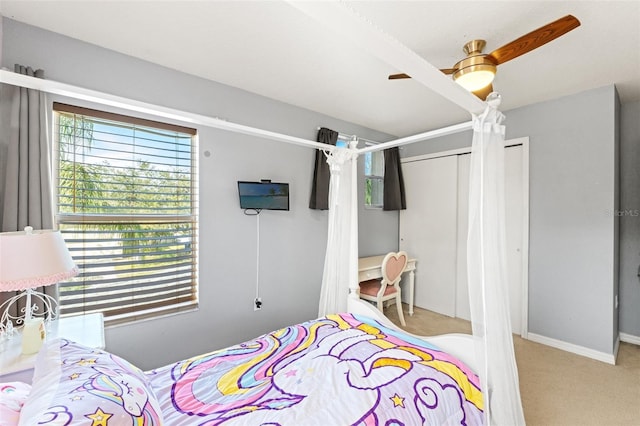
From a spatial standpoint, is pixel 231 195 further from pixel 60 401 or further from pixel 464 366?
pixel 464 366

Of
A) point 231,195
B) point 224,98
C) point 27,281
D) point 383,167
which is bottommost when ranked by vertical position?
point 27,281

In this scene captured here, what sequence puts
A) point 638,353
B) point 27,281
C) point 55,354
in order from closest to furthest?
point 55,354 → point 27,281 → point 638,353

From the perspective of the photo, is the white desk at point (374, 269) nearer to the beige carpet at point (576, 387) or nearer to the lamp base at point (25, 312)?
the beige carpet at point (576, 387)

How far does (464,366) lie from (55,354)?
1.85 metres

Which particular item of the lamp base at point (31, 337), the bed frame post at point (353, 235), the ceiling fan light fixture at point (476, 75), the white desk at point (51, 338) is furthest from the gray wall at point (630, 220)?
the lamp base at point (31, 337)

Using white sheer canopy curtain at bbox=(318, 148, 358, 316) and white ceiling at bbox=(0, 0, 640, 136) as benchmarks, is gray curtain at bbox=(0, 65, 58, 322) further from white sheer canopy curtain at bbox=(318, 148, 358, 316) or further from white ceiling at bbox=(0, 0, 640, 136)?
white sheer canopy curtain at bbox=(318, 148, 358, 316)

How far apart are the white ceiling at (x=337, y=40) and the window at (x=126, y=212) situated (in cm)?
54

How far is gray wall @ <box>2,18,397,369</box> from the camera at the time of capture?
193 centimetres

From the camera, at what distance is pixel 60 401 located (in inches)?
33.8

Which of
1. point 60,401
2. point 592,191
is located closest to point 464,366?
point 60,401

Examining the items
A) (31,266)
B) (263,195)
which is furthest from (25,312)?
(263,195)

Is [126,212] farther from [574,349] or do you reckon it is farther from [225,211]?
[574,349]

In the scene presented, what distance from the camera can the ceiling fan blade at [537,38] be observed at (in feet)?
4.34

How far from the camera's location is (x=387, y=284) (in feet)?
10.5
